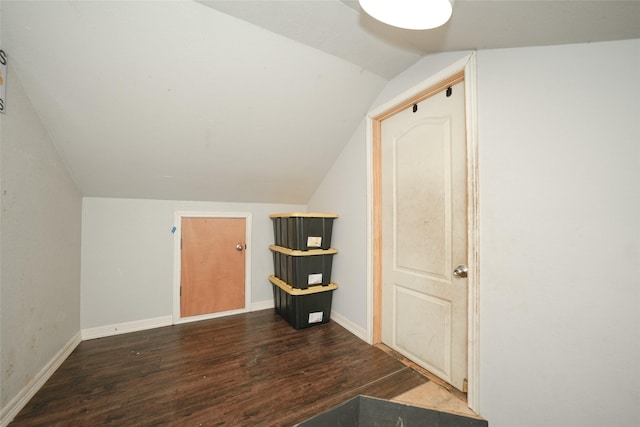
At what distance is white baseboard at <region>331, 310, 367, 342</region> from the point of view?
7.35 ft

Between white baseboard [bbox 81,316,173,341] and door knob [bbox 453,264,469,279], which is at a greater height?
door knob [bbox 453,264,469,279]

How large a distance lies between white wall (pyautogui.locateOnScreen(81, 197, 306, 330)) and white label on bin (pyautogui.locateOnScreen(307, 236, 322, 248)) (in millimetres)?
1167

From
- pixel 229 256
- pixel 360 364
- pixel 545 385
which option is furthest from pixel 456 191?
pixel 229 256

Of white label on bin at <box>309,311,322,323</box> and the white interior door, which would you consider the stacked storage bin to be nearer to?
white label on bin at <box>309,311,322,323</box>

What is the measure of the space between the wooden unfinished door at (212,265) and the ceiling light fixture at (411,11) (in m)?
2.37

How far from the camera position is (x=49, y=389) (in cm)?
156

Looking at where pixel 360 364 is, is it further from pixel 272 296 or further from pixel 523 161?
pixel 523 161

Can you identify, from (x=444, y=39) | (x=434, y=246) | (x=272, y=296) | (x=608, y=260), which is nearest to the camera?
(x=608, y=260)

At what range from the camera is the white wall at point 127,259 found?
2.23m

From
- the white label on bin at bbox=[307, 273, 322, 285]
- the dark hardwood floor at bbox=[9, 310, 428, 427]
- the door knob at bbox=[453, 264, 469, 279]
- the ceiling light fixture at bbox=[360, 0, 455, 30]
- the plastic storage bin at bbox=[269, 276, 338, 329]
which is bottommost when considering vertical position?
the dark hardwood floor at bbox=[9, 310, 428, 427]

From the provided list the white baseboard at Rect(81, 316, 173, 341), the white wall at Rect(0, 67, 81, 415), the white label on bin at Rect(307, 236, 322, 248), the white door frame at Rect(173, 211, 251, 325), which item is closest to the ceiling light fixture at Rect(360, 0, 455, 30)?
the white label on bin at Rect(307, 236, 322, 248)

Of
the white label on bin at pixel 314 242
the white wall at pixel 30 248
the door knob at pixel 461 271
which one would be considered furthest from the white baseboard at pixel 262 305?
the door knob at pixel 461 271

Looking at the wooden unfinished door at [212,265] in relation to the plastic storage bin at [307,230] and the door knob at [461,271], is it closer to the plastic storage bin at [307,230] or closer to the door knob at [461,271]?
the plastic storage bin at [307,230]

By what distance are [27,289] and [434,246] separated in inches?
102
